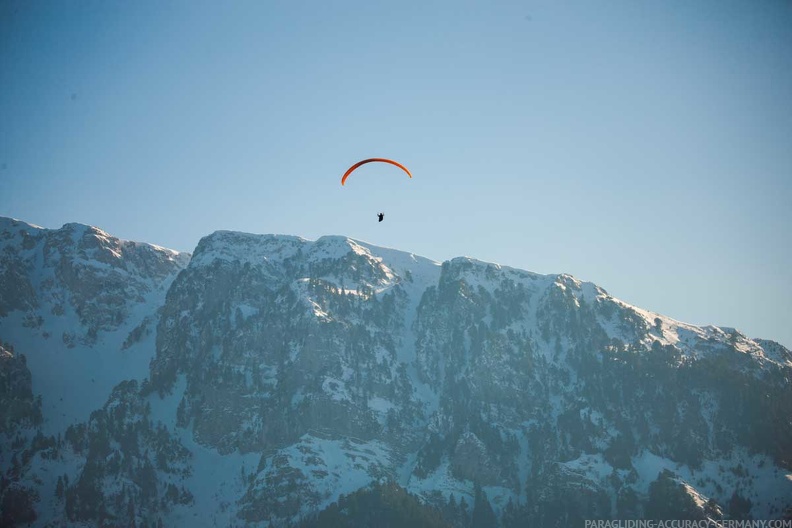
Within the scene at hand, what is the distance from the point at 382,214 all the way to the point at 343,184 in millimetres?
13477

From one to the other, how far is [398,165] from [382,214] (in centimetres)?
1271

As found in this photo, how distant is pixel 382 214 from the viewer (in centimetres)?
16038

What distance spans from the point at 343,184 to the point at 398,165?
10577 mm

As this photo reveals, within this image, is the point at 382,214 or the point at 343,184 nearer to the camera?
the point at 343,184

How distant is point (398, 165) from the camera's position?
5955 inches

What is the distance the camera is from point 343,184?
→ 5896 inches
